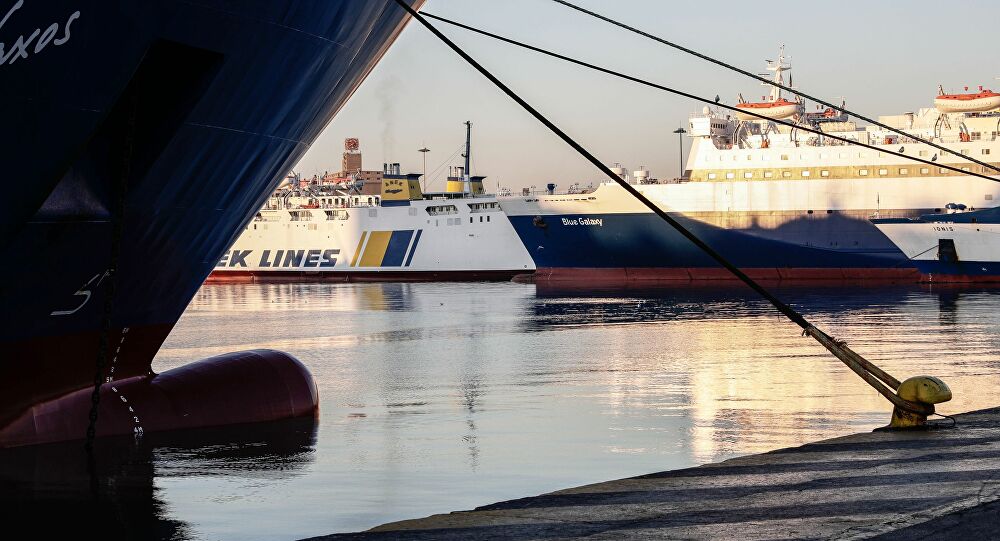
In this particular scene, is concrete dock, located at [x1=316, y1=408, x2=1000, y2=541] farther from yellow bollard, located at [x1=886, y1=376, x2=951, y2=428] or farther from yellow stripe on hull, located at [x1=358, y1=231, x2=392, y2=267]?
yellow stripe on hull, located at [x1=358, y1=231, x2=392, y2=267]

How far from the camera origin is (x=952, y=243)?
4747 cm

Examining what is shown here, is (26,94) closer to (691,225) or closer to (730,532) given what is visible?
(730,532)

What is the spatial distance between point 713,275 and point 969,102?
Answer: 47.5ft

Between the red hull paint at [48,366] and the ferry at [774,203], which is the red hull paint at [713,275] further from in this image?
the red hull paint at [48,366]

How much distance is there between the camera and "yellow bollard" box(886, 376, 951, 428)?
1006 centimetres

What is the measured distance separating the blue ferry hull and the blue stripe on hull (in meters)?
42.0

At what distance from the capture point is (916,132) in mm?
56438

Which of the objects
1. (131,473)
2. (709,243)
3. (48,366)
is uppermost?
(709,243)

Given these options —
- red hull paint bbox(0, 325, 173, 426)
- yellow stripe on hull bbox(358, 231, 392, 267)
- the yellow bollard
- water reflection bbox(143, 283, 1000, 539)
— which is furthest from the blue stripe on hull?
red hull paint bbox(0, 325, 173, 426)

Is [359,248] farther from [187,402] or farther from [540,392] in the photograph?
[187,402]

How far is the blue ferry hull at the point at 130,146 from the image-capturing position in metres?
8.55

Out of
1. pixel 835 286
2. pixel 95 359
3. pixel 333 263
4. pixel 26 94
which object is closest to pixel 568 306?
pixel 835 286

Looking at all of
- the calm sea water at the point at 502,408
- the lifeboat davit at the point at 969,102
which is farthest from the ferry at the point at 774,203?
the calm sea water at the point at 502,408

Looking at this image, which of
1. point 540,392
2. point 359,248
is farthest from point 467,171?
point 540,392
